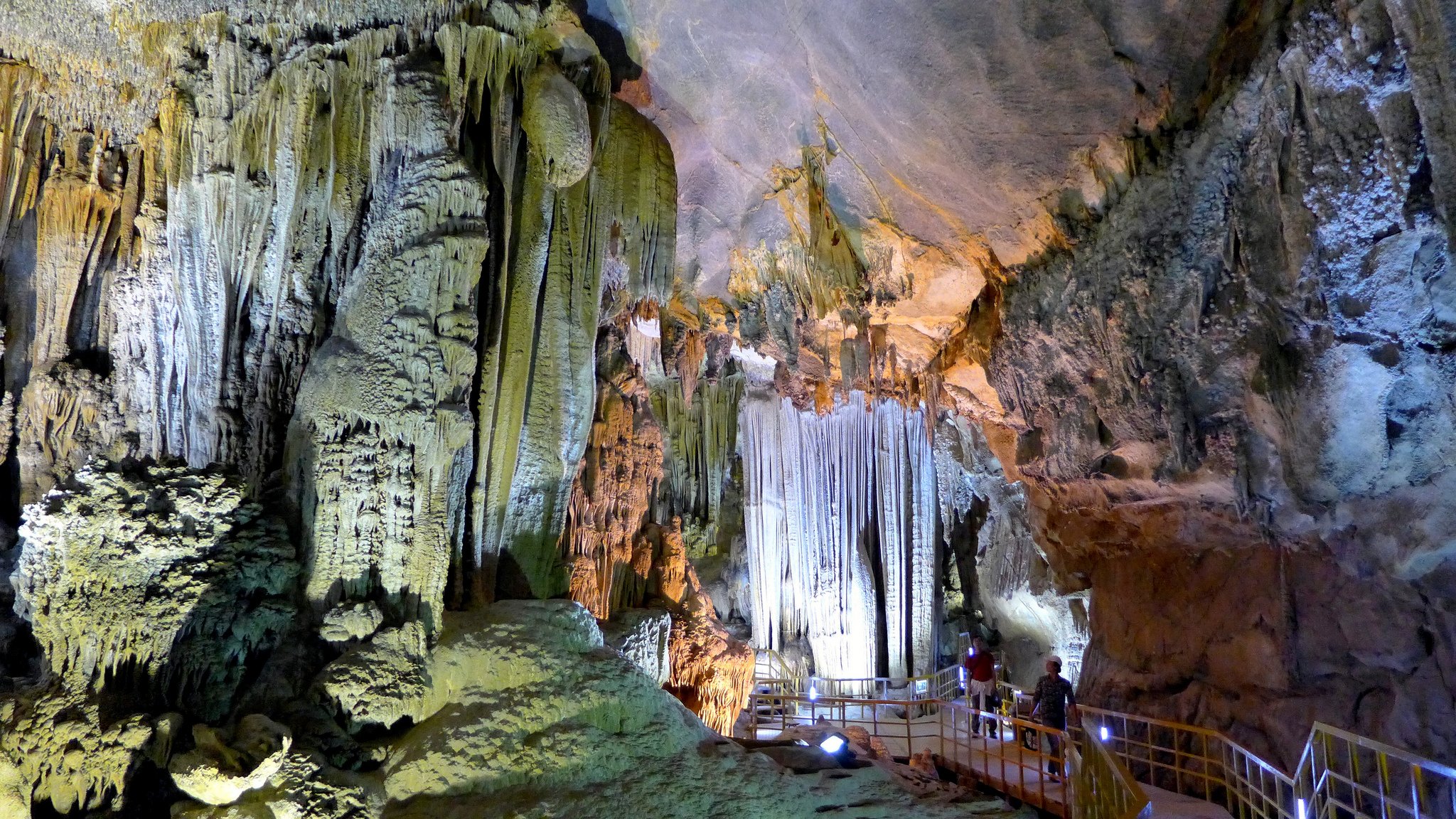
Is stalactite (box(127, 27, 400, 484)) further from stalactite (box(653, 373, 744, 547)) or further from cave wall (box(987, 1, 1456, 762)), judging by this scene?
stalactite (box(653, 373, 744, 547))

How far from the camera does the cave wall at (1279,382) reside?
15.9ft

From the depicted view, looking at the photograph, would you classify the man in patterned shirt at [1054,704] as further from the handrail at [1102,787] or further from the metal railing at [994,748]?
the handrail at [1102,787]

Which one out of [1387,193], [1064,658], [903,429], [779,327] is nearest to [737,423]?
[903,429]

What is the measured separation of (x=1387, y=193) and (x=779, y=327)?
6.19 m

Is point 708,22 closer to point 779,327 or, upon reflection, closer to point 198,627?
point 779,327

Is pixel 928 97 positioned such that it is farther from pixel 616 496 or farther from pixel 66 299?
pixel 66 299

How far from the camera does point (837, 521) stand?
1470 centimetres

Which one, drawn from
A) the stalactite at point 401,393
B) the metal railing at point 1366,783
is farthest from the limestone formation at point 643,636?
the metal railing at point 1366,783

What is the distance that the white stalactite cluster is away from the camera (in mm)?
14484

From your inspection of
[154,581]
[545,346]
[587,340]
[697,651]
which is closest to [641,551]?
[697,651]

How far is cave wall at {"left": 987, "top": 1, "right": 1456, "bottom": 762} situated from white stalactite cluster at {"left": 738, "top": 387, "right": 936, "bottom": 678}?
591 cm

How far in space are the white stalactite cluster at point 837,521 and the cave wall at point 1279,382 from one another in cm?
591

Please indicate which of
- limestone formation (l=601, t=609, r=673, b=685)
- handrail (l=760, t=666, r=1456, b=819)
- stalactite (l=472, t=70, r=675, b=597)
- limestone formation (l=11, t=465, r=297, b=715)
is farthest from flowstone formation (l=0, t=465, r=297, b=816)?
handrail (l=760, t=666, r=1456, b=819)

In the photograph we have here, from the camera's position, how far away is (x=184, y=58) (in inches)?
273
